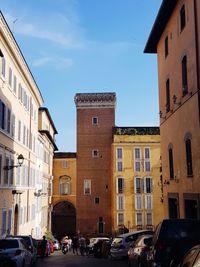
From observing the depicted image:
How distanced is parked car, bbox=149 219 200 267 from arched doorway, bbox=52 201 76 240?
57329 mm

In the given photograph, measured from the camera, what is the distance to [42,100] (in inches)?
1628

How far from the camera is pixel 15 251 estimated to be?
14.1 meters

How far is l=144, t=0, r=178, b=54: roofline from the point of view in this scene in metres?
20.5

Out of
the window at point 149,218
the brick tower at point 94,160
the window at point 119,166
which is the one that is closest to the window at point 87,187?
the brick tower at point 94,160

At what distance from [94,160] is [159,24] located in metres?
41.4

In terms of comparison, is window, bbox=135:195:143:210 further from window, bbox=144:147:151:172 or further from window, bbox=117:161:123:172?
window, bbox=117:161:123:172

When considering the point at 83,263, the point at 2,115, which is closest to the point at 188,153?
the point at 83,263

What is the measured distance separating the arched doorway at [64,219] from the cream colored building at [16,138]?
1076 inches

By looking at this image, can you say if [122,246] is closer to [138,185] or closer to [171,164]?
[171,164]

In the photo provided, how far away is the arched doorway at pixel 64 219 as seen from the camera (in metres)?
66.3

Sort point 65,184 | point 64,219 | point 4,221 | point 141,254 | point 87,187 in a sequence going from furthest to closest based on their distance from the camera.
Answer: point 64,219 → point 65,184 → point 87,187 → point 4,221 → point 141,254

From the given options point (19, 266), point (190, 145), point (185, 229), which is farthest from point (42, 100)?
point (185, 229)

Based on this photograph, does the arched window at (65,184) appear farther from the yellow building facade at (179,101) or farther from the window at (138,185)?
the yellow building facade at (179,101)

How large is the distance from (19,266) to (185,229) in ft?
22.6
